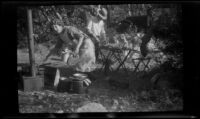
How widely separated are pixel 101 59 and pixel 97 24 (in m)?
0.39

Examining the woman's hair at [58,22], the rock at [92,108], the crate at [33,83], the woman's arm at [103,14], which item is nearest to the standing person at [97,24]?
the woman's arm at [103,14]

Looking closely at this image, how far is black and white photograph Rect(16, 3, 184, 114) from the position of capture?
360 cm

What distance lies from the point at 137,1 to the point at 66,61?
102 cm

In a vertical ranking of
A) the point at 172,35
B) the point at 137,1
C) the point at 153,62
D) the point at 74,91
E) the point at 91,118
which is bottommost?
the point at 91,118

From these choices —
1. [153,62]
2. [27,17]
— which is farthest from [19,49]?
[153,62]

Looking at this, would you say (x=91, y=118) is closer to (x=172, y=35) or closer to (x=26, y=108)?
(x=26, y=108)

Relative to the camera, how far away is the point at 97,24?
3.62m

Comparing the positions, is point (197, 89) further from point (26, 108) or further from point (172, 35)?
point (26, 108)

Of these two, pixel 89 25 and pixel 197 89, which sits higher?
pixel 89 25

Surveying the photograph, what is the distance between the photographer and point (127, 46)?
3627 millimetres

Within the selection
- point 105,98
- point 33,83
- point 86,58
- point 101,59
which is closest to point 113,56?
point 101,59

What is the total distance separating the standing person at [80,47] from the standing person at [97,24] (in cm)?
7

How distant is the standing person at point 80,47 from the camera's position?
11.9 ft

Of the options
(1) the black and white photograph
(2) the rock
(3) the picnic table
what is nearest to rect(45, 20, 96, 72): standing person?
(1) the black and white photograph
